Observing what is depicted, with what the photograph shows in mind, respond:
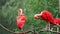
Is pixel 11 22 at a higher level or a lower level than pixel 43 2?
lower

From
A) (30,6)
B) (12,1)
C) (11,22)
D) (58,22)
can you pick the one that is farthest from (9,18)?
(58,22)

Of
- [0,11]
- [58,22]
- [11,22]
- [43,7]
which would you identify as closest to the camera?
[58,22]

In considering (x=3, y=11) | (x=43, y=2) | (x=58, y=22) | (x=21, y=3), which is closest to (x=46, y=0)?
(x=43, y=2)

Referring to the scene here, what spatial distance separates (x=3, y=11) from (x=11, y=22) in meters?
0.46

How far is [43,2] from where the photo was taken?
215 inches

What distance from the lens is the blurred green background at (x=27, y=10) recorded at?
17.4ft

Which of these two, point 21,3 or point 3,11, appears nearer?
point 21,3

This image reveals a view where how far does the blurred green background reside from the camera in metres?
5.31

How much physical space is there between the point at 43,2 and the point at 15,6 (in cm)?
197

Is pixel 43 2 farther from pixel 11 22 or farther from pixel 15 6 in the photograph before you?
pixel 11 22

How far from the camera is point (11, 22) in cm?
793

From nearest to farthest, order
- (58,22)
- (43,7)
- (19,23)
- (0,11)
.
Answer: (58,22)
(19,23)
(43,7)
(0,11)

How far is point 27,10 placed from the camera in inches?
227

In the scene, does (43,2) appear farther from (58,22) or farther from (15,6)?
(58,22)
